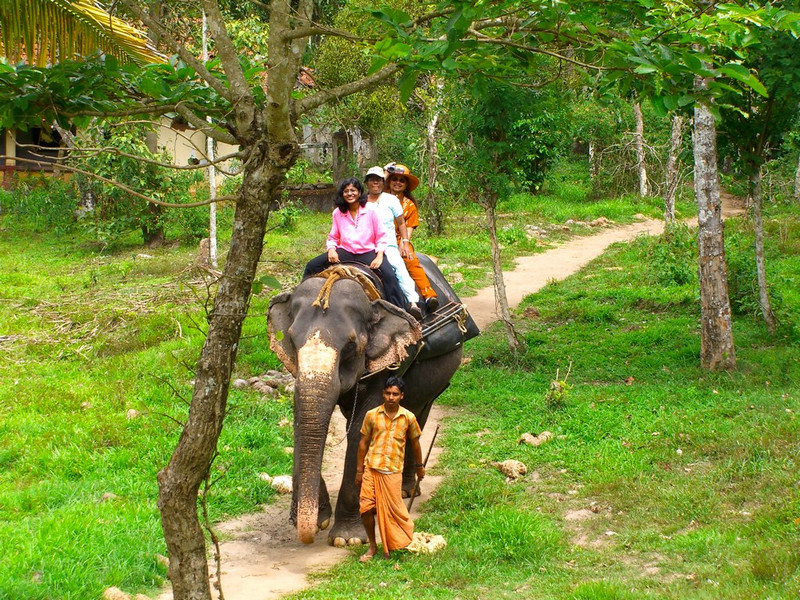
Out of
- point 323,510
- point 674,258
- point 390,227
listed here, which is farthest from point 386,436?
point 674,258

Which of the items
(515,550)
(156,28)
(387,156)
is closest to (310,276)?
(515,550)

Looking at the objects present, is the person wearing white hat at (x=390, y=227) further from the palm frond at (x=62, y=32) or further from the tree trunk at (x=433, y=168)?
the tree trunk at (x=433, y=168)

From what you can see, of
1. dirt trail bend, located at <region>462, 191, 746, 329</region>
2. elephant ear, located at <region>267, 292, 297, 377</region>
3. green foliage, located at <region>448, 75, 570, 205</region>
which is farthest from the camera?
dirt trail bend, located at <region>462, 191, 746, 329</region>

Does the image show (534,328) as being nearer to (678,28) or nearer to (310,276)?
(310,276)

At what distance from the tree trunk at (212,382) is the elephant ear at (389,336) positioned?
2984 millimetres

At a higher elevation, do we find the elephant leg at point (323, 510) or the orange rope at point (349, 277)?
the orange rope at point (349, 277)

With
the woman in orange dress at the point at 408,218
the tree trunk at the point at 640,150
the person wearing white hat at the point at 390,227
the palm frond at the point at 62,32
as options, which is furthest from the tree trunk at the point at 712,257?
the tree trunk at the point at 640,150

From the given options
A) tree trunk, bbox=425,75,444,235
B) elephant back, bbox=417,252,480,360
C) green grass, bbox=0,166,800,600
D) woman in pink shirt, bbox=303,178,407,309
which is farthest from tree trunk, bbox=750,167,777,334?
tree trunk, bbox=425,75,444,235

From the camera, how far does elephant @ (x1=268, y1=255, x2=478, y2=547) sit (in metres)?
6.38

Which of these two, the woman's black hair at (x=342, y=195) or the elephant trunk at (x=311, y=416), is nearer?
the elephant trunk at (x=311, y=416)

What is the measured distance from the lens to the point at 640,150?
2402cm

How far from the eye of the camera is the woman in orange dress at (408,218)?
27.8 ft

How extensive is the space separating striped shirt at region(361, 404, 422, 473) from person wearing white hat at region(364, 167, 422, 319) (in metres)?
1.32

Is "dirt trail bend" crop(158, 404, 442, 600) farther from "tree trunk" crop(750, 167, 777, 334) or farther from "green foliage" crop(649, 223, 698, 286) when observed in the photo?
"green foliage" crop(649, 223, 698, 286)
